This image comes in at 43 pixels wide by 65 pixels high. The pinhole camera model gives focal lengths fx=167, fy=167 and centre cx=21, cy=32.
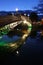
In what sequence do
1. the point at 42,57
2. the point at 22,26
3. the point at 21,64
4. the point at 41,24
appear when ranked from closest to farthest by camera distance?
the point at 21,64 < the point at 42,57 < the point at 22,26 < the point at 41,24

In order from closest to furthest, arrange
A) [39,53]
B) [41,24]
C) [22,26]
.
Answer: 1. [39,53]
2. [22,26]
3. [41,24]

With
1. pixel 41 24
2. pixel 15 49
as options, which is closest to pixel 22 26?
pixel 41 24

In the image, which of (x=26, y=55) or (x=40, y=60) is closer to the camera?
(x=40, y=60)

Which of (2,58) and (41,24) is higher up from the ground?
(2,58)

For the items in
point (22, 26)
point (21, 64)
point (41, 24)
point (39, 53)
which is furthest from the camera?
point (41, 24)

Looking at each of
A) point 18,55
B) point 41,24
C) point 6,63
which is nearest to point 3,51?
point 18,55

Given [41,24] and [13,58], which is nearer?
[13,58]

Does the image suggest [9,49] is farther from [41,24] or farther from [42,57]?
[41,24]

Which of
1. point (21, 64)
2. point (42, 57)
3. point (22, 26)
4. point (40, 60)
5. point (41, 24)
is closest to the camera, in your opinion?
point (21, 64)

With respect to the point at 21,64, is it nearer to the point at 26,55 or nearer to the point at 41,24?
the point at 26,55
